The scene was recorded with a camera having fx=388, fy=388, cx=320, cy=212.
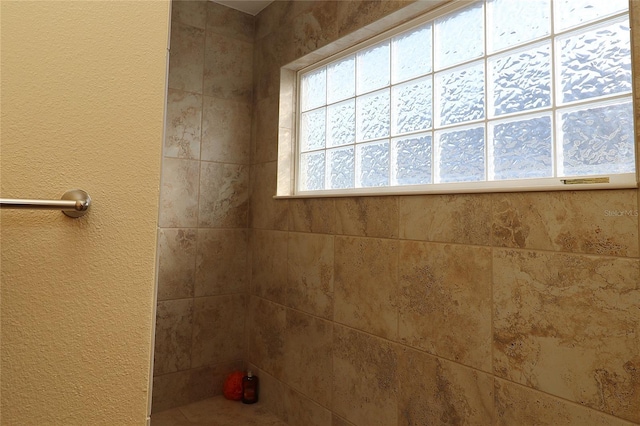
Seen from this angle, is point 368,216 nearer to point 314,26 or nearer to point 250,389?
point 314,26

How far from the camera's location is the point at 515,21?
1365mm

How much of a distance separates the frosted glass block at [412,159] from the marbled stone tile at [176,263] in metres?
1.39

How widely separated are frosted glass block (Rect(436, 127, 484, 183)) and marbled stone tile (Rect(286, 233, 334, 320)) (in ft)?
2.24

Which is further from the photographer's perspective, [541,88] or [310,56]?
[310,56]

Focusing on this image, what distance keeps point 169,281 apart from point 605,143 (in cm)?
224

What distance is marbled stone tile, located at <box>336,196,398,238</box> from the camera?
1649mm

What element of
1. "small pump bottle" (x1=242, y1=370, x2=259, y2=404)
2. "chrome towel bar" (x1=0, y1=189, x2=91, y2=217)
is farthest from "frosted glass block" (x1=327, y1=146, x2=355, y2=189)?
"chrome towel bar" (x1=0, y1=189, x2=91, y2=217)

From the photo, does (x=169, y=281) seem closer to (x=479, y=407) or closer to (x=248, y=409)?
(x=248, y=409)

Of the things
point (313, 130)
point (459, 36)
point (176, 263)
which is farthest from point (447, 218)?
point (176, 263)

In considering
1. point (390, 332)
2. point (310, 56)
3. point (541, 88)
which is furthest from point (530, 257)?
point (310, 56)

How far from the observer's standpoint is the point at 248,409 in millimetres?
2332

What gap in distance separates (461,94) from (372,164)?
54 centimetres

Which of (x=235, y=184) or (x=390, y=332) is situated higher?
(x=235, y=184)

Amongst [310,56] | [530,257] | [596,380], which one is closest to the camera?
[596,380]
